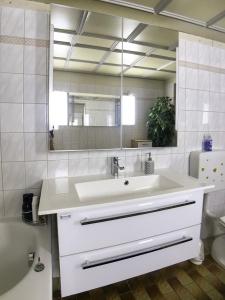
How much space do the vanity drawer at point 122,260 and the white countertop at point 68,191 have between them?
315 mm

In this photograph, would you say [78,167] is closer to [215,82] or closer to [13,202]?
[13,202]

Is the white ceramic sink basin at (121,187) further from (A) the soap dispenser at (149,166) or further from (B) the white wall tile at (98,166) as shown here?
(B) the white wall tile at (98,166)

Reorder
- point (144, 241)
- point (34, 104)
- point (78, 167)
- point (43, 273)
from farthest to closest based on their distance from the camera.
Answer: point (78, 167)
point (34, 104)
point (144, 241)
point (43, 273)

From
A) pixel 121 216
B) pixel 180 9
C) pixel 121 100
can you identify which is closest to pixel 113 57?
pixel 121 100

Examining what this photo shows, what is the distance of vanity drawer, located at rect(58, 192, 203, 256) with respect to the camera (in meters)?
1.07

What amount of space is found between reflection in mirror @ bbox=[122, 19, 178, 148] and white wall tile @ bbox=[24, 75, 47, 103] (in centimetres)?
63

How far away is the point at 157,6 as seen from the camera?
5.02 ft

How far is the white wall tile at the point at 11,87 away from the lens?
1328mm

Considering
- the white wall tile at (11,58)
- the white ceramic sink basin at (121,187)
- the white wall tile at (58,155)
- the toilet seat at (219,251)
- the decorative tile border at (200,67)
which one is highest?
the decorative tile border at (200,67)

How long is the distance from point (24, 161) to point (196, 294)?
1.60 m

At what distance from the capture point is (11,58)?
1.33 m

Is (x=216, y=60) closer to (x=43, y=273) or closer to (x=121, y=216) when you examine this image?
(x=121, y=216)

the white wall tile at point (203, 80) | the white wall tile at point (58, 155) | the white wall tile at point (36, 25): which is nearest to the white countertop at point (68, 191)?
the white wall tile at point (58, 155)

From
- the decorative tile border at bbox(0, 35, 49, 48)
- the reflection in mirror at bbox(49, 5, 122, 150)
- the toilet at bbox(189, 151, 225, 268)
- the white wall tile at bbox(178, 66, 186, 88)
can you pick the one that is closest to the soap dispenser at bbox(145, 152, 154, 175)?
the reflection in mirror at bbox(49, 5, 122, 150)
